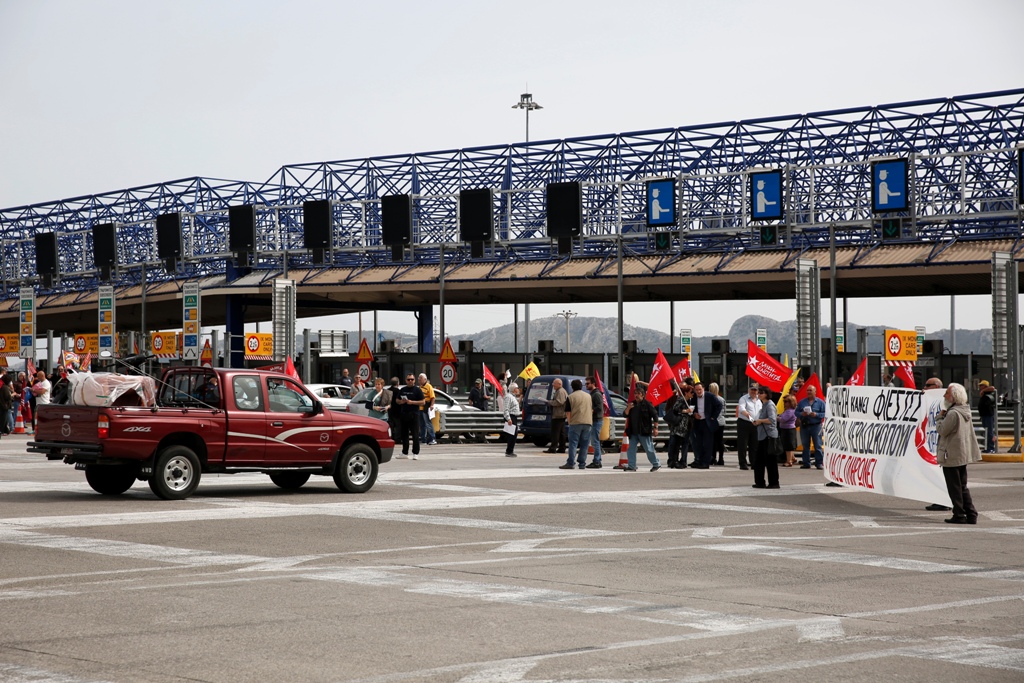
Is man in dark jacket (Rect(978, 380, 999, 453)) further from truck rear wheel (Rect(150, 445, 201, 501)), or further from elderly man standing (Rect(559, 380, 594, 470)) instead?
truck rear wheel (Rect(150, 445, 201, 501))

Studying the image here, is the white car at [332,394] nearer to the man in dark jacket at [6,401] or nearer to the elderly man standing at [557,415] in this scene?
the elderly man standing at [557,415]

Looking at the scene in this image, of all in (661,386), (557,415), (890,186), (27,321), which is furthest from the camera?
(27,321)

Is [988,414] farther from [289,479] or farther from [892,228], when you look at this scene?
[289,479]

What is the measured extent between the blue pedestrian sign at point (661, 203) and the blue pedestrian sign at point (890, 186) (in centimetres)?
785

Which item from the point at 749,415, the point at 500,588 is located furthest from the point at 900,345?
the point at 500,588

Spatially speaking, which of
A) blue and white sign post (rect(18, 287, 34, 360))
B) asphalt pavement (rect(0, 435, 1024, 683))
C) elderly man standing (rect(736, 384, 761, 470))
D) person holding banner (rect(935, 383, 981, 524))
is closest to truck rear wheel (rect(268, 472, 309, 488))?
asphalt pavement (rect(0, 435, 1024, 683))

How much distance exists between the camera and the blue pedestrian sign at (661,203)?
53781 millimetres

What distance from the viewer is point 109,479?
1798 cm

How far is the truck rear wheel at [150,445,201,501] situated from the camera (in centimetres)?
1712

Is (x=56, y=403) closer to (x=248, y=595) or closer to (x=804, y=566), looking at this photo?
(x=248, y=595)

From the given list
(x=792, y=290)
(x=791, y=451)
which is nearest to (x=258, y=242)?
(x=792, y=290)

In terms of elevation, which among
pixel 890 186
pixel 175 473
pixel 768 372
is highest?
pixel 890 186

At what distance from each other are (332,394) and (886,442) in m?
22.6

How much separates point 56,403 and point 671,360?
3675 cm
